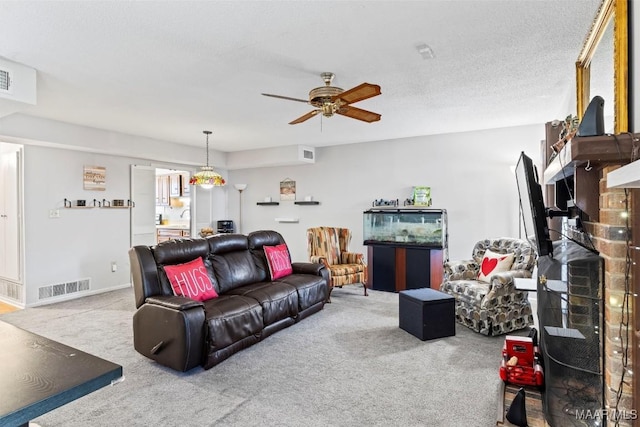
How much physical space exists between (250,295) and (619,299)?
111 inches

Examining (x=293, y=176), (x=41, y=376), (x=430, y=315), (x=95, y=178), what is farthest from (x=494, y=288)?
(x=95, y=178)

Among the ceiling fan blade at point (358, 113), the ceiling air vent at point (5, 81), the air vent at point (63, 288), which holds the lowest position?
the air vent at point (63, 288)

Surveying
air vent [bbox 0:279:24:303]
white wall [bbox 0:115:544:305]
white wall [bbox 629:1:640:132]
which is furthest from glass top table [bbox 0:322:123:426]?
air vent [bbox 0:279:24:303]

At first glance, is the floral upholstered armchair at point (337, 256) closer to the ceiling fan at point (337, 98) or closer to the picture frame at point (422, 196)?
the picture frame at point (422, 196)

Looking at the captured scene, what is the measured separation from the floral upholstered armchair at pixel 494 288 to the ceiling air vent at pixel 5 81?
4506mm

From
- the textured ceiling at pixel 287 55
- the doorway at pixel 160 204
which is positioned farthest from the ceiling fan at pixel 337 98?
the doorway at pixel 160 204

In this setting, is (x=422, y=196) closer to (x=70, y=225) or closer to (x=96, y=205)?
(x=96, y=205)

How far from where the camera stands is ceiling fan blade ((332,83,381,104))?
2.47 m

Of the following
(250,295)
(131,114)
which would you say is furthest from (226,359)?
(131,114)

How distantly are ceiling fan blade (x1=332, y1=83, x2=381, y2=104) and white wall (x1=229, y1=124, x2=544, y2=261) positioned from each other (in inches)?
129

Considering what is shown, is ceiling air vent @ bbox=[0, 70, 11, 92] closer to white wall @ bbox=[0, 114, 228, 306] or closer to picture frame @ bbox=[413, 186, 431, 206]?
white wall @ bbox=[0, 114, 228, 306]

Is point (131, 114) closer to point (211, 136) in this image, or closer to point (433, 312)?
point (211, 136)

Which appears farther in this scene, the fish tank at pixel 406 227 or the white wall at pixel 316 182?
the fish tank at pixel 406 227

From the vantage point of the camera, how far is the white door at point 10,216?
4.82 meters
